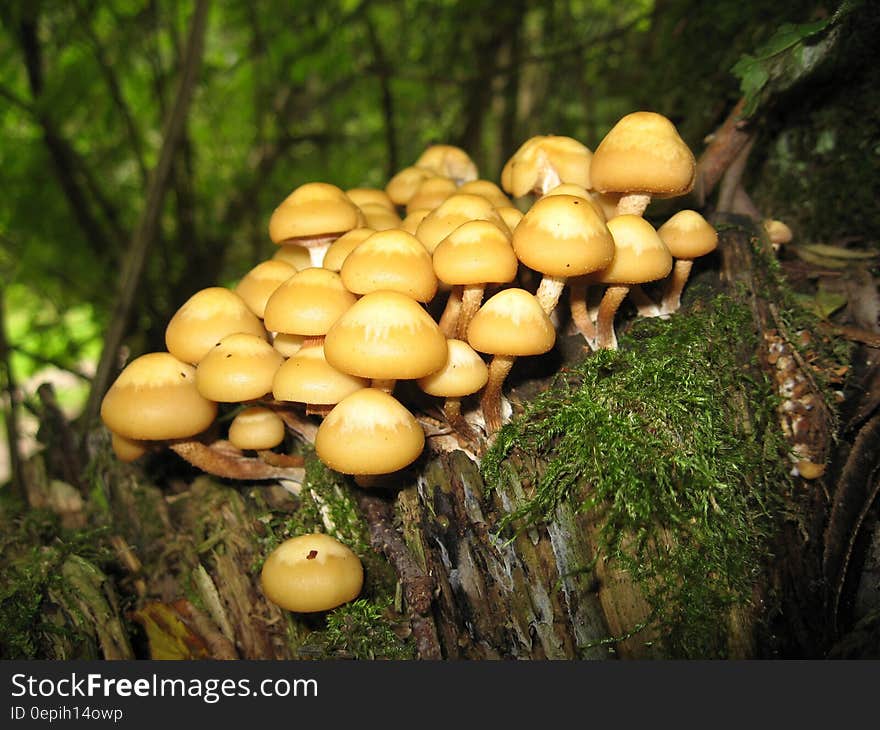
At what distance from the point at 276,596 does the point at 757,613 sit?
1.82 meters

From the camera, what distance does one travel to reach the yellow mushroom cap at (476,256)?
2.18 m

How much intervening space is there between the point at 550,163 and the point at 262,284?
1517 mm

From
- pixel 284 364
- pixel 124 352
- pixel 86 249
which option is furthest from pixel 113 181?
pixel 284 364

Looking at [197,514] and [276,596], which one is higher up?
[197,514]

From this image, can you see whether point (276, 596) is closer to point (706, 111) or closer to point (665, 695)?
point (665, 695)

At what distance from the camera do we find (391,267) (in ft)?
7.32

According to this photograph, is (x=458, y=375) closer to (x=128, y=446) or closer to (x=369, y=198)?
(x=369, y=198)

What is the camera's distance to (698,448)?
90.5 inches

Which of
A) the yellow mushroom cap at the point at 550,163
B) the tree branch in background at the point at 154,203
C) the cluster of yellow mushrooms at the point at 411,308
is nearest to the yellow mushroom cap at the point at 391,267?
the cluster of yellow mushrooms at the point at 411,308

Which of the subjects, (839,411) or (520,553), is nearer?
(520,553)

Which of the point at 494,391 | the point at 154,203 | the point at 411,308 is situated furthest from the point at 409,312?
the point at 154,203

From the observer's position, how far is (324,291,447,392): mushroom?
6.56 feet

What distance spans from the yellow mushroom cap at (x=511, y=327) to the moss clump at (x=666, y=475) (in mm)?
369

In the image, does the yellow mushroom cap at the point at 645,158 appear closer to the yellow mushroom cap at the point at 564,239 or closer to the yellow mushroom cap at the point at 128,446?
the yellow mushroom cap at the point at 564,239
